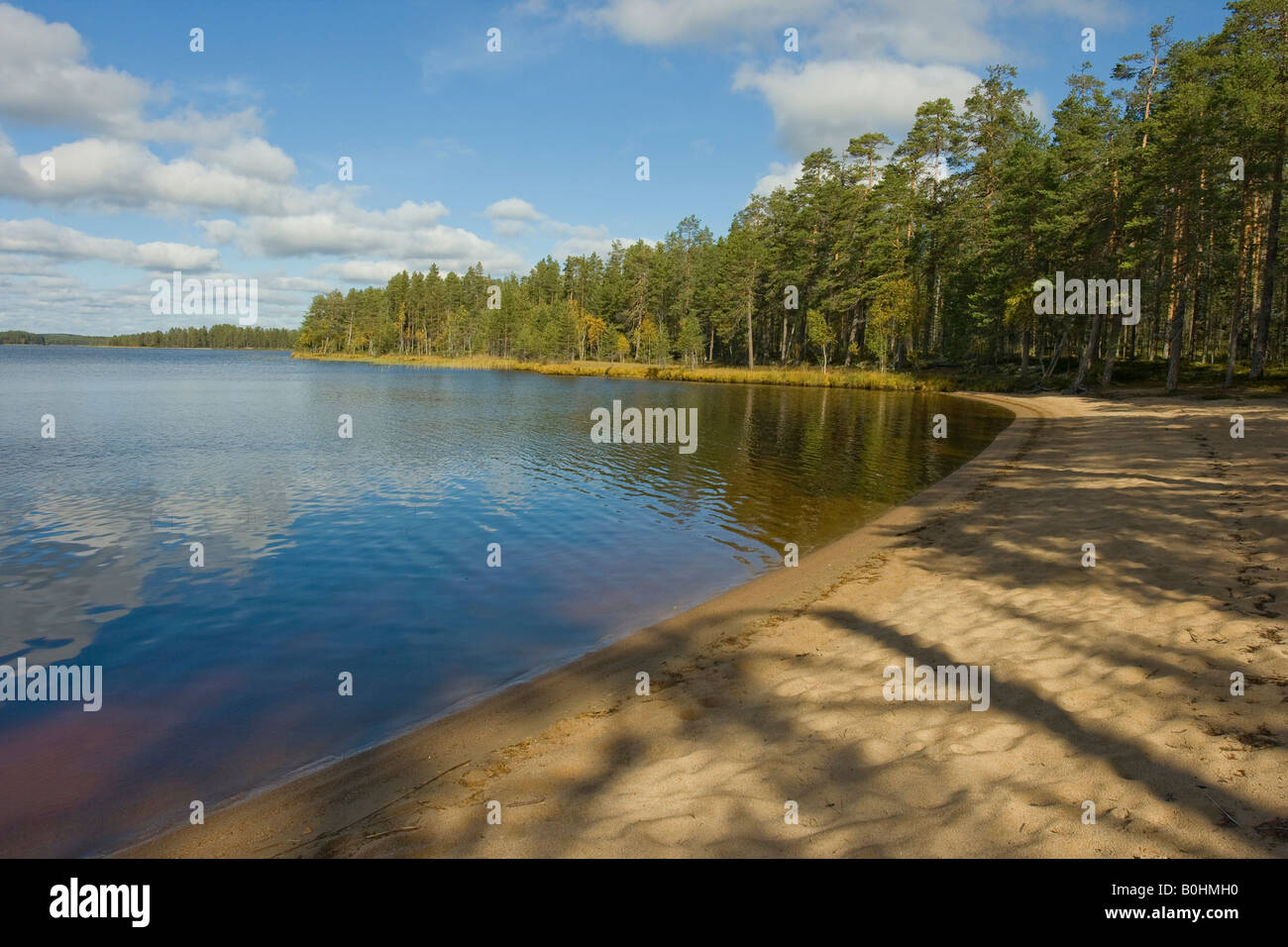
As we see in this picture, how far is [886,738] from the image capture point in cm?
661

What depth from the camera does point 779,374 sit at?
80.8 meters

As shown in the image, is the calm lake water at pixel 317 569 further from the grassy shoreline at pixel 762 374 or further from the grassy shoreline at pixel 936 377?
the grassy shoreline at pixel 762 374

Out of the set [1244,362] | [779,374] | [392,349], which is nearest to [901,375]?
[779,374]

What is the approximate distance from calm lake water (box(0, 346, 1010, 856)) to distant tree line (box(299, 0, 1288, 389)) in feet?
72.5

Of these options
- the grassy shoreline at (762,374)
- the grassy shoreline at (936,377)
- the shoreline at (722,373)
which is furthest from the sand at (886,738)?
the shoreline at (722,373)

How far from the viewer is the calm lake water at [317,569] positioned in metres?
8.15

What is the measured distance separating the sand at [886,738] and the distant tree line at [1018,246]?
4095 cm

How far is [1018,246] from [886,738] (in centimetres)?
6265

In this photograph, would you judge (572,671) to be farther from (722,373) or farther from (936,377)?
(722,373)

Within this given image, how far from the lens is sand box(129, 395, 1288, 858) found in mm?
5102

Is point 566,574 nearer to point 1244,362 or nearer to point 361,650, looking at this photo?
point 361,650

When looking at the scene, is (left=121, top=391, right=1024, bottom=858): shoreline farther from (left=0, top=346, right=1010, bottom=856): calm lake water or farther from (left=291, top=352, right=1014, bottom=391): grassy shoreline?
(left=291, top=352, right=1014, bottom=391): grassy shoreline

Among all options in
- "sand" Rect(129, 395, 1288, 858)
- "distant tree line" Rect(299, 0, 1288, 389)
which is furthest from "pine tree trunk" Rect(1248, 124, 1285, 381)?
"sand" Rect(129, 395, 1288, 858)
